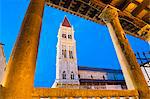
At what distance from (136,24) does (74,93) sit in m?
5.35

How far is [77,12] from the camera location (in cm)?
643

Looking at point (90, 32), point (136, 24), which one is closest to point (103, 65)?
point (90, 32)

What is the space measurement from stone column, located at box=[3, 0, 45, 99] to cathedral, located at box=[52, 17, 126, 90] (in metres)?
36.2

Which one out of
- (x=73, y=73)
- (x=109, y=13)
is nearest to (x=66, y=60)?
(x=73, y=73)

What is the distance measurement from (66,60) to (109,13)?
41.9m

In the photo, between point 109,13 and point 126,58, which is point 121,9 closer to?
point 109,13

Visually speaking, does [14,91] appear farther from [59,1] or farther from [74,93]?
[59,1]

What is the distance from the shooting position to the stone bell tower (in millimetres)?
41450

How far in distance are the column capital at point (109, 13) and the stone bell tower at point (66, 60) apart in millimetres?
35491

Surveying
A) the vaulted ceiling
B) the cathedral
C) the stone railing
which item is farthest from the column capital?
the cathedral

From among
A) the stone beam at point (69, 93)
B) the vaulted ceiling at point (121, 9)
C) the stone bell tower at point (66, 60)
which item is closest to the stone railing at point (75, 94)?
the stone beam at point (69, 93)

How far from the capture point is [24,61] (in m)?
2.63

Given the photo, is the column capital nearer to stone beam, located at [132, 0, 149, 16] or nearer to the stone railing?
stone beam, located at [132, 0, 149, 16]

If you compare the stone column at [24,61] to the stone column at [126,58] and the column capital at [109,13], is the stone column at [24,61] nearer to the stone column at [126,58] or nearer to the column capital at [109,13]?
the stone column at [126,58]
